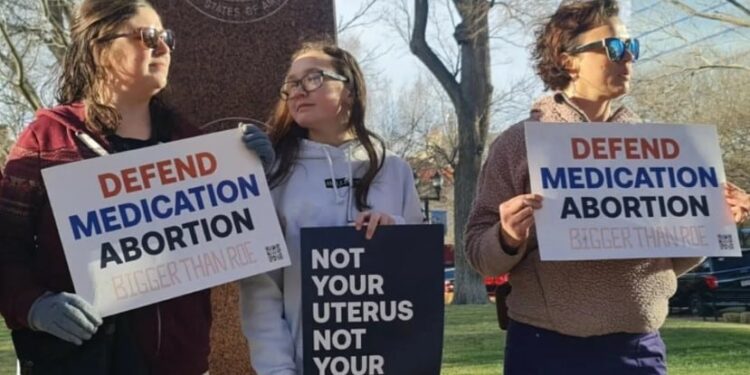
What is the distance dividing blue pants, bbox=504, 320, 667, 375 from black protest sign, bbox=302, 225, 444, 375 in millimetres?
292

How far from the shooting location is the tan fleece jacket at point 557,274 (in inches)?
116

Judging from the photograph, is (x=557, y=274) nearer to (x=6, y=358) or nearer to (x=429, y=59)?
(x=6, y=358)

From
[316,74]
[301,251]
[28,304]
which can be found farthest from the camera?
[316,74]

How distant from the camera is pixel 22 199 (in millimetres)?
2768

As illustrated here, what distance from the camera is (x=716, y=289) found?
2278 cm

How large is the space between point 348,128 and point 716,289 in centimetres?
2130

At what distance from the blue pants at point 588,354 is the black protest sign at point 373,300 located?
0.29 meters

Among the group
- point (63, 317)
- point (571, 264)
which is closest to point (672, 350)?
point (571, 264)

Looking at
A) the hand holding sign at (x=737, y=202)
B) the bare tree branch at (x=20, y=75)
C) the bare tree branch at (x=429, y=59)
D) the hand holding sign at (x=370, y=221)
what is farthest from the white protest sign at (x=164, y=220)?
the bare tree branch at (x=429, y=59)

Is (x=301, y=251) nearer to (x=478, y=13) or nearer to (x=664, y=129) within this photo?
(x=664, y=129)

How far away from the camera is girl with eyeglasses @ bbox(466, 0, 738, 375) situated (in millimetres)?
2955

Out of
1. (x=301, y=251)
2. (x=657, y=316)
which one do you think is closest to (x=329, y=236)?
(x=301, y=251)

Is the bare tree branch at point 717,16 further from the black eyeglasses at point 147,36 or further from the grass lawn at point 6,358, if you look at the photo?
the black eyeglasses at point 147,36

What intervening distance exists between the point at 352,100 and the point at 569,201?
0.79 meters
